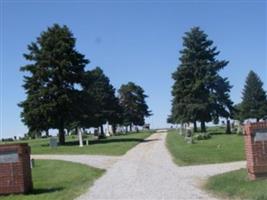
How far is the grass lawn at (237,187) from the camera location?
44.8 ft

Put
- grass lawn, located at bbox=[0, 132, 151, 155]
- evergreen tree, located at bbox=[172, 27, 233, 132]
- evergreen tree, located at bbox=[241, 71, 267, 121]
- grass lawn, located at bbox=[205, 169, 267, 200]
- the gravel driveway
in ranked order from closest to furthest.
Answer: grass lawn, located at bbox=[205, 169, 267, 200], the gravel driveway, grass lawn, located at bbox=[0, 132, 151, 155], evergreen tree, located at bbox=[172, 27, 233, 132], evergreen tree, located at bbox=[241, 71, 267, 121]

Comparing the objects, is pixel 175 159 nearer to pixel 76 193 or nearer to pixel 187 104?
pixel 76 193

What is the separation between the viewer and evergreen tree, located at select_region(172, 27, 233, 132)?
67312 mm

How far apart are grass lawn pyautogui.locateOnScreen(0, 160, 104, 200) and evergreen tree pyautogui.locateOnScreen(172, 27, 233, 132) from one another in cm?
4076

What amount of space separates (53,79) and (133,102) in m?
76.3

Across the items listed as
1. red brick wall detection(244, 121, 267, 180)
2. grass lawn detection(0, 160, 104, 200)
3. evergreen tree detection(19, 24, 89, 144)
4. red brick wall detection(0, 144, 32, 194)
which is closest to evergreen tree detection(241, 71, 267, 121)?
evergreen tree detection(19, 24, 89, 144)

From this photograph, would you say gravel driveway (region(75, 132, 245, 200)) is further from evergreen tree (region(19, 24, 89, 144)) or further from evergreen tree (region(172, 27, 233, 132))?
evergreen tree (region(172, 27, 233, 132))

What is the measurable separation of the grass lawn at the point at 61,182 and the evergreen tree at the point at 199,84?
40.8 meters

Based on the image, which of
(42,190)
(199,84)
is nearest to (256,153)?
(42,190)

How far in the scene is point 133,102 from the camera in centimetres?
13262

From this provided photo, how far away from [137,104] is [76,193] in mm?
116648

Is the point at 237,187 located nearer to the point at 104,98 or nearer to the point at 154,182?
the point at 154,182

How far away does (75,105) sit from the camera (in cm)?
5622

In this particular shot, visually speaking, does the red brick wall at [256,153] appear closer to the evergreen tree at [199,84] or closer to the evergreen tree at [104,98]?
the evergreen tree at [199,84]
